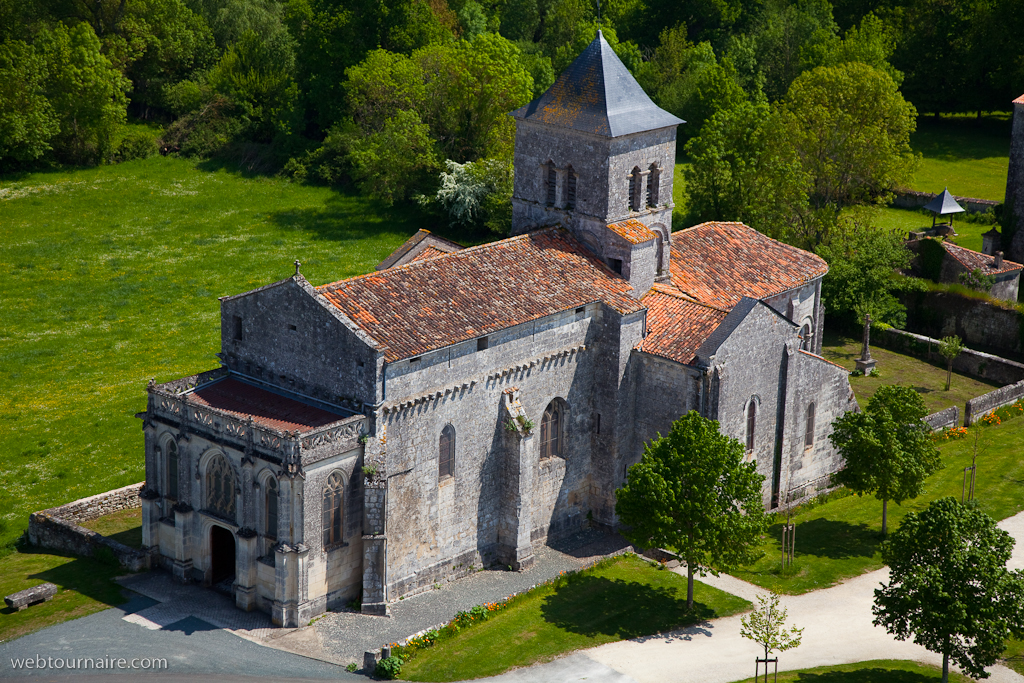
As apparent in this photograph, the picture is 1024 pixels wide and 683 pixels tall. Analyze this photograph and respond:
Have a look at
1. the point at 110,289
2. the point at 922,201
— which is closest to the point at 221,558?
the point at 110,289

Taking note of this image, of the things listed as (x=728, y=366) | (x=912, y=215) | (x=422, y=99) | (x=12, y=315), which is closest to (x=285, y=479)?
(x=728, y=366)

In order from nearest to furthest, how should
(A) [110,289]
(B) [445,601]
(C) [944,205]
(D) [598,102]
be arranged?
(B) [445,601] → (D) [598,102] → (A) [110,289] → (C) [944,205]

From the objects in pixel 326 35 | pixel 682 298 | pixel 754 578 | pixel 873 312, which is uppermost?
pixel 326 35

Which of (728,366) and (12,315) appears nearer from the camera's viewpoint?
(728,366)

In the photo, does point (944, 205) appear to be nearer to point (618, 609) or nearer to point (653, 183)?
point (653, 183)

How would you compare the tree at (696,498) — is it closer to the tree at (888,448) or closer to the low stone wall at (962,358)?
the tree at (888,448)


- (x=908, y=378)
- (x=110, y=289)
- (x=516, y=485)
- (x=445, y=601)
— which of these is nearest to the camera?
(x=445, y=601)

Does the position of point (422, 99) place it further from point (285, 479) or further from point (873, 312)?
point (285, 479)

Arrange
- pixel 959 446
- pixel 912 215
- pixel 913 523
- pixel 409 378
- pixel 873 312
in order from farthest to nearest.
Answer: pixel 912 215, pixel 873 312, pixel 959 446, pixel 409 378, pixel 913 523
